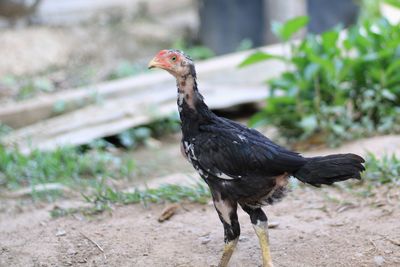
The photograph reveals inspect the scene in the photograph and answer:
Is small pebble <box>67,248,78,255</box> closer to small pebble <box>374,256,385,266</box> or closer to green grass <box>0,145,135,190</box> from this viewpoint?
green grass <box>0,145,135,190</box>

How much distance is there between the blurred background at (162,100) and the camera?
4730 mm

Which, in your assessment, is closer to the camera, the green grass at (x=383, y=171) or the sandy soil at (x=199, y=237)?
the sandy soil at (x=199, y=237)

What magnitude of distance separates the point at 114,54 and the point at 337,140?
514 centimetres

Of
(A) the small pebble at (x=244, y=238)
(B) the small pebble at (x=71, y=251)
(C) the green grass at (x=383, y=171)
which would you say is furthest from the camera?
(C) the green grass at (x=383, y=171)

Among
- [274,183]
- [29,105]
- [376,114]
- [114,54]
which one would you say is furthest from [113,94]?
[274,183]

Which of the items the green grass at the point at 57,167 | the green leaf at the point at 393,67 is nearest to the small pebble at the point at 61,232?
the green grass at the point at 57,167

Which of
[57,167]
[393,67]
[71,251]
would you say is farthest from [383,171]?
[57,167]

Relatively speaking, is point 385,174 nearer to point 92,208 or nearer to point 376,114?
point 376,114

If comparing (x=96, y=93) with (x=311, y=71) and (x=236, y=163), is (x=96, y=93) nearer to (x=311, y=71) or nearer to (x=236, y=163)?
(x=311, y=71)

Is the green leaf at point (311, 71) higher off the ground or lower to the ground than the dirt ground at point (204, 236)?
higher

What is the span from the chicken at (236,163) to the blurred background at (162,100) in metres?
0.35

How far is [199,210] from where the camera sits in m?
4.58

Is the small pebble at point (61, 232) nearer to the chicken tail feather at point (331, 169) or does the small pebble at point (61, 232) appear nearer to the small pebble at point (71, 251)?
the small pebble at point (71, 251)

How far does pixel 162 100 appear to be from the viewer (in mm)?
7719
